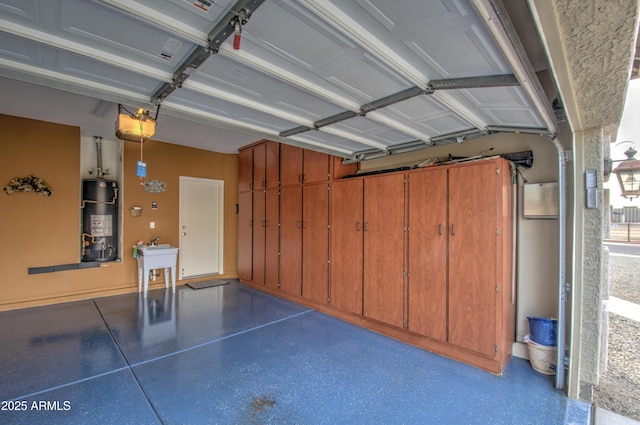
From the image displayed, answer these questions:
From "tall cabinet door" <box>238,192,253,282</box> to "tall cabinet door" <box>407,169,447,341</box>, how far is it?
3540mm

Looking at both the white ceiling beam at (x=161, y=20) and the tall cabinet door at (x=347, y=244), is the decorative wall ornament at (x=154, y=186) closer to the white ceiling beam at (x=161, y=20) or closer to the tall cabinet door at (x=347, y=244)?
the tall cabinet door at (x=347, y=244)

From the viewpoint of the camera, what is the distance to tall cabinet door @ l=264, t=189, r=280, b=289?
5.11m

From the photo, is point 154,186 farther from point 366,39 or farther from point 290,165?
point 366,39

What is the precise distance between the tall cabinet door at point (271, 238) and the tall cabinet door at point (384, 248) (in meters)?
2.00

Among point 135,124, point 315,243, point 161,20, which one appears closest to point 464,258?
point 315,243

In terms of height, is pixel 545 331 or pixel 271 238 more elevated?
pixel 271 238

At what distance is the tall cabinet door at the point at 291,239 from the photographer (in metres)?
4.64

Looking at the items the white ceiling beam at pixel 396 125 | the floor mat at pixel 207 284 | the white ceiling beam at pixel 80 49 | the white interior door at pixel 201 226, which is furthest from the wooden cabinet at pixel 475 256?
the white interior door at pixel 201 226

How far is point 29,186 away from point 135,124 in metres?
2.71

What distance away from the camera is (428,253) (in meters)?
3.07

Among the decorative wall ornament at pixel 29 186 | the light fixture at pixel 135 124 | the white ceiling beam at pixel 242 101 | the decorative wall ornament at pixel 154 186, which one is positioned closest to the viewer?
the white ceiling beam at pixel 242 101

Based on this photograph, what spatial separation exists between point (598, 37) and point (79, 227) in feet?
20.9

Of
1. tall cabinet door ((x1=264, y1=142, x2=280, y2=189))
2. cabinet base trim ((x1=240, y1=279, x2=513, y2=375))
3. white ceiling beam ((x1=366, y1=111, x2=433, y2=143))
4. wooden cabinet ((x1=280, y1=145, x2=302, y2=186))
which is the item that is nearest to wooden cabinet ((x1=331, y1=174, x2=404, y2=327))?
cabinet base trim ((x1=240, y1=279, x2=513, y2=375))

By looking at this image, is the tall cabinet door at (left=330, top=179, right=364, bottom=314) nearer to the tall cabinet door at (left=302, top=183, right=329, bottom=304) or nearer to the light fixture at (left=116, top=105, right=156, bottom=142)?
the tall cabinet door at (left=302, top=183, right=329, bottom=304)
